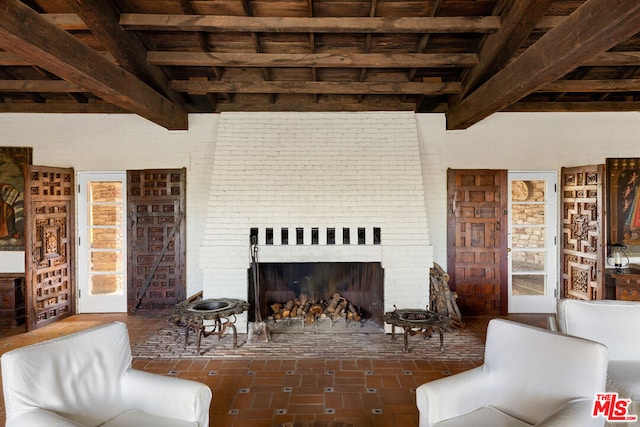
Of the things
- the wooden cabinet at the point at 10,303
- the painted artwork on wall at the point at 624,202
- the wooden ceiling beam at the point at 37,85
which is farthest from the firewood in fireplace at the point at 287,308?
the painted artwork on wall at the point at 624,202

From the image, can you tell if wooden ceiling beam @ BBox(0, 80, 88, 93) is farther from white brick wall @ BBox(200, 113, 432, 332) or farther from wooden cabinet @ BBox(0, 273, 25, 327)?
wooden cabinet @ BBox(0, 273, 25, 327)

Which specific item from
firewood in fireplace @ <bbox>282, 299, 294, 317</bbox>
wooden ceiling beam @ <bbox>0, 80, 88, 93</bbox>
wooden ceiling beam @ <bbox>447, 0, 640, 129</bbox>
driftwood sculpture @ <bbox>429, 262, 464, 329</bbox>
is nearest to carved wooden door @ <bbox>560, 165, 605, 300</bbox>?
driftwood sculpture @ <bbox>429, 262, 464, 329</bbox>

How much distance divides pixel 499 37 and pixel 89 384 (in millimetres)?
4136

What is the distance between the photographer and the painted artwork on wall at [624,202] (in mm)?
5156

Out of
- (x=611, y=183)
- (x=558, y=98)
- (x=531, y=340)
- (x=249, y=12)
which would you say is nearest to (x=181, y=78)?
(x=249, y=12)

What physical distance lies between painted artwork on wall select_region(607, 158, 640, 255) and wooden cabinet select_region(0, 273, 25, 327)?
8.12 m

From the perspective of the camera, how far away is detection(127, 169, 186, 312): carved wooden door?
17.8 feet

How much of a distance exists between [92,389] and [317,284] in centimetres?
341

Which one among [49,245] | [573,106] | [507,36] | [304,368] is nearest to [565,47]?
[507,36]

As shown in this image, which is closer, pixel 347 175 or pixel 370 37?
pixel 370 37

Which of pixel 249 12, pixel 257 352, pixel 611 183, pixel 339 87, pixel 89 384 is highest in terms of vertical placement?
pixel 249 12

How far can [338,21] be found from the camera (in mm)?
3393

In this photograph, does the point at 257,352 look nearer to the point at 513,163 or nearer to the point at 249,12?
the point at 249,12

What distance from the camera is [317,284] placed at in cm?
525
